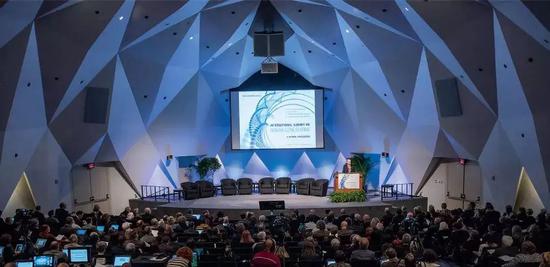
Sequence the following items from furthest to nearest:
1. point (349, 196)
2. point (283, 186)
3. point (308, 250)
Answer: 1. point (283, 186)
2. point (349, 196)
3. point (308, 250)

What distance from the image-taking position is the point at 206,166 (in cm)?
2770

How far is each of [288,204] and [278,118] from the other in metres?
5.70

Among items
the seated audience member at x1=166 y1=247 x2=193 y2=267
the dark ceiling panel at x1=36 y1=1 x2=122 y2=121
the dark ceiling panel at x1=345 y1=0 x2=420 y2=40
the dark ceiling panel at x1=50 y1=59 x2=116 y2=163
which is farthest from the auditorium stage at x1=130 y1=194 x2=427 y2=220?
the seated audience member at x1=166 y1=247 x2=193 y2=267

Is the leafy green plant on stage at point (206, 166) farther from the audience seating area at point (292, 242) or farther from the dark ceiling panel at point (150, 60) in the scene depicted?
the audience seating area at point (292, 242)

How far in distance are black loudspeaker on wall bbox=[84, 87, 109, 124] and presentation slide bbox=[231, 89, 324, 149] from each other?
7.47m

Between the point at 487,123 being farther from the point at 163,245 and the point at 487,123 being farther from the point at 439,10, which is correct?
the point at 163,245

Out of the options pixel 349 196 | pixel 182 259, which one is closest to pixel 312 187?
pixel 349 196

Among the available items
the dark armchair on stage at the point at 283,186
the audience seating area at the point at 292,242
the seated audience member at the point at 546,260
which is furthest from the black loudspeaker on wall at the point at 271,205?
the seated audience member at the point at 546,260

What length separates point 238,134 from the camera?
28078 mm

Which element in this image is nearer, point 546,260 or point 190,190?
point 546,260

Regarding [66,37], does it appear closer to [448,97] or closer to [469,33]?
[469,33]

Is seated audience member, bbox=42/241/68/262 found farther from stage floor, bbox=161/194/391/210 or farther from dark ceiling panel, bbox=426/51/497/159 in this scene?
dark ceiling panel, bbox=426/51/497/159

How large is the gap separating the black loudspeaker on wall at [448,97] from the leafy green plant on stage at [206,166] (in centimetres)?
1132

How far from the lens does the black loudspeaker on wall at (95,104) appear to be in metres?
21.2
